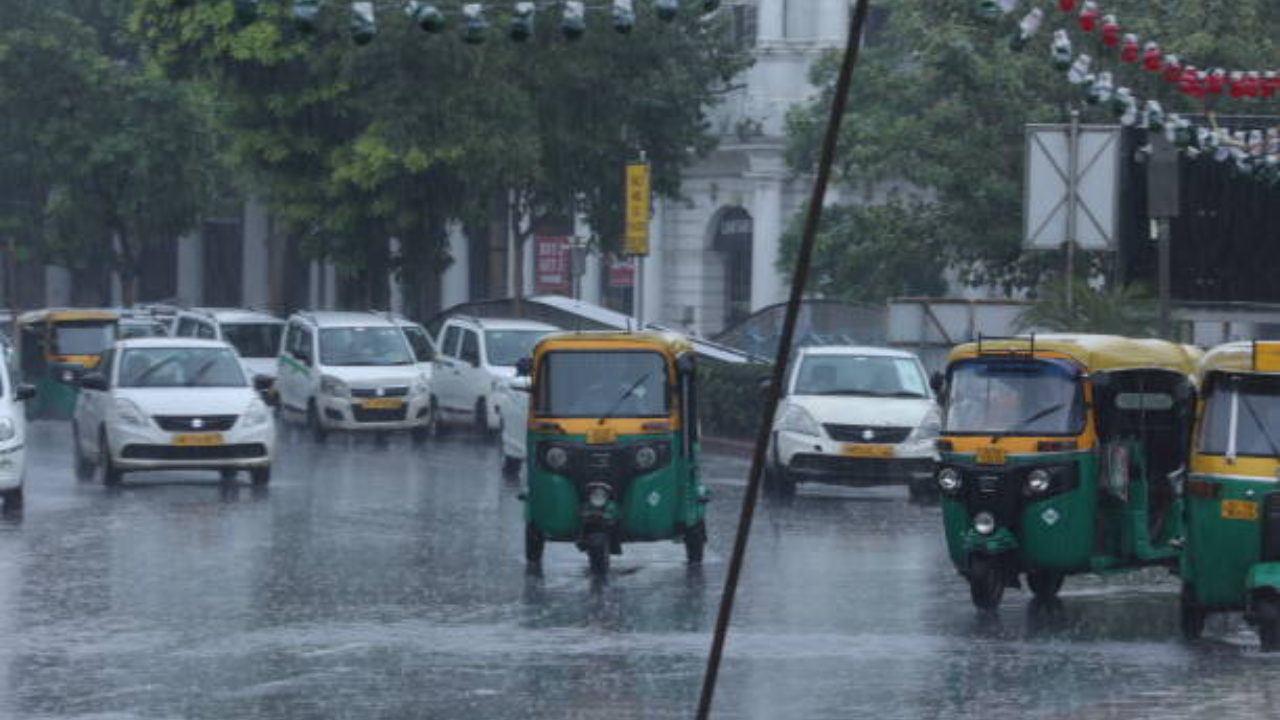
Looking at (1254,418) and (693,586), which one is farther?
(693,586)

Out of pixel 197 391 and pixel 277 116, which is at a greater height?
pixel 277 116

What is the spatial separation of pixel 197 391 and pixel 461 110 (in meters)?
16.6

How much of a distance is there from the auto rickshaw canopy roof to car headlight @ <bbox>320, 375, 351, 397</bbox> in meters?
20.7

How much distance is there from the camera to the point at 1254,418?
54.5 ft

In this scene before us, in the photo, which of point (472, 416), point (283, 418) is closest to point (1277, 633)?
point (472, 416)

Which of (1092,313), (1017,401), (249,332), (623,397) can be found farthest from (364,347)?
(1017,401)

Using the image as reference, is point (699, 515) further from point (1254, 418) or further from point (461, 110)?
point (461, 110)

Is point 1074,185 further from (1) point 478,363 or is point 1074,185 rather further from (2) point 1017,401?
(1) point 478,363

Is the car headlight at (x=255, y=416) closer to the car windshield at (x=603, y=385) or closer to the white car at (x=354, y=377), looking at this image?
the car windshield at (x=603, y=385)

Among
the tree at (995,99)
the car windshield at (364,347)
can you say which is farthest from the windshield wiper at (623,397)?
the tree at (995,99)

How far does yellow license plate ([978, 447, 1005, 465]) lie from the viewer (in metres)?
18.5

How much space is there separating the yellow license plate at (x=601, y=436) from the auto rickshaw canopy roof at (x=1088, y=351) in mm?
2876

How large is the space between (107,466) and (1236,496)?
51.8ft

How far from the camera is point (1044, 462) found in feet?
60.3
